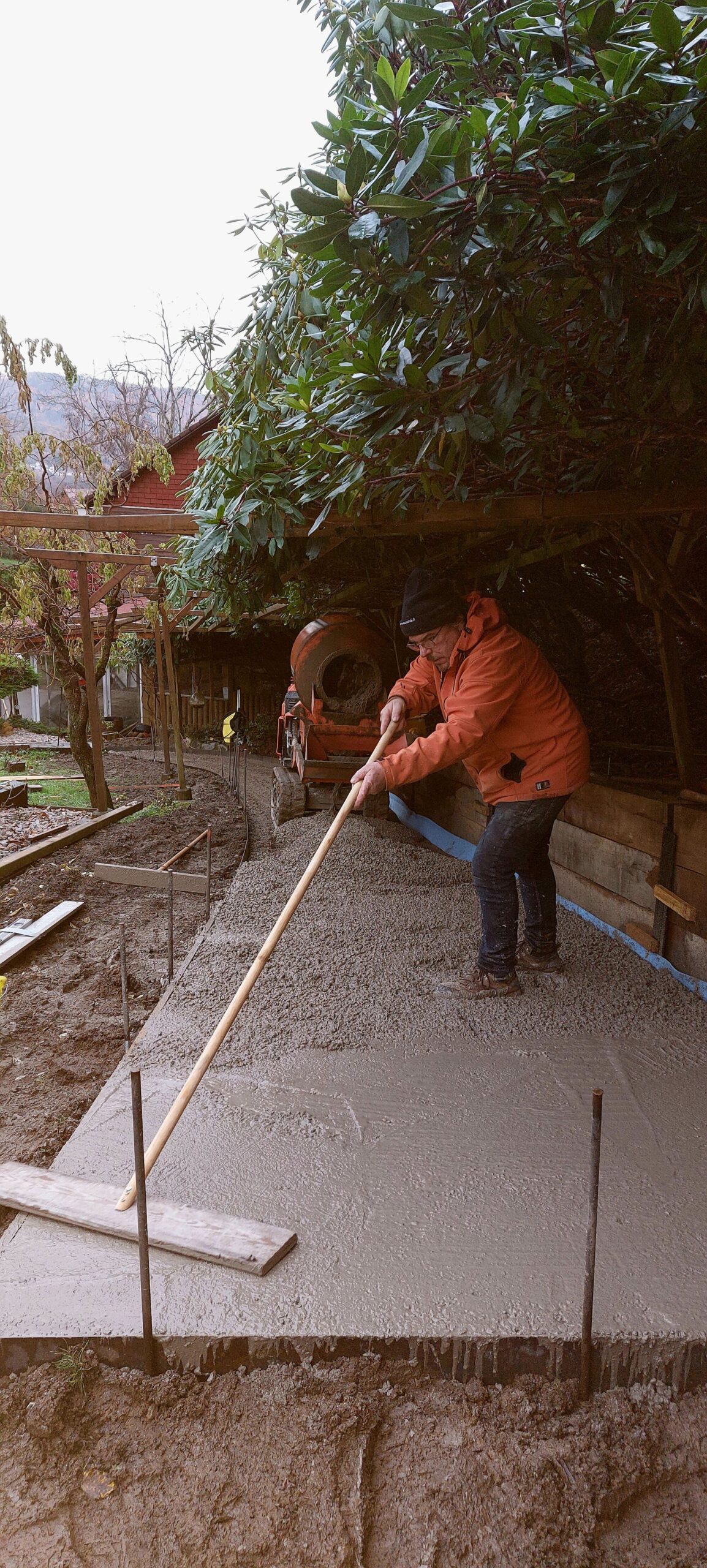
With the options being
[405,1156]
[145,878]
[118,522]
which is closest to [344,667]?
[118,522]

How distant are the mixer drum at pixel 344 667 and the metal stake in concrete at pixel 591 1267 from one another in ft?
21.4

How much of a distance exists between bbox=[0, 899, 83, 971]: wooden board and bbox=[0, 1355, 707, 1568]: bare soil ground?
317 cm

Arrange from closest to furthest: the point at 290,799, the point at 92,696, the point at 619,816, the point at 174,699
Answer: the point at 619,816
the point at 290,799
the point at 92,696
the point at 174,699

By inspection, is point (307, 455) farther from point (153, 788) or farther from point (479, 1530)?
point (153, 788)

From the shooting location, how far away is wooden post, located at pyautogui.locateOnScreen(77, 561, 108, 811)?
8.84 meters

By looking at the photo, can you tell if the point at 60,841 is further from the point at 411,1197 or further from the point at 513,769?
the point at 411,1197

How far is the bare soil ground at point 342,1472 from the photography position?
57.6 inches

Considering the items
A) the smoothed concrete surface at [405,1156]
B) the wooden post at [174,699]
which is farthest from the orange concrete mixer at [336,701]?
the smoothed concrete surface at [405,1156]

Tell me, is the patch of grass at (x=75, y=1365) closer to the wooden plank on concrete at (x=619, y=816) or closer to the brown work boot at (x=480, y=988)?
the brown work boot at (x=480, y=988)

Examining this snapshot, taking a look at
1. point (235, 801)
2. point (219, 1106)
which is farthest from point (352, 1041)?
point (235, 801)

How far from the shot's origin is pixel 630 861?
14.3 ft

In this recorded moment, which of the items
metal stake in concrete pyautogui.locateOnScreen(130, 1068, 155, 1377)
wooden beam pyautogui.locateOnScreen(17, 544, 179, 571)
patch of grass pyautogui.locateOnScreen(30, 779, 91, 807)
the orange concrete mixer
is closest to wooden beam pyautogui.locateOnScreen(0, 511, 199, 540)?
wooden beam pyautogui.locateOnScreen(17, 544, 179, 571)

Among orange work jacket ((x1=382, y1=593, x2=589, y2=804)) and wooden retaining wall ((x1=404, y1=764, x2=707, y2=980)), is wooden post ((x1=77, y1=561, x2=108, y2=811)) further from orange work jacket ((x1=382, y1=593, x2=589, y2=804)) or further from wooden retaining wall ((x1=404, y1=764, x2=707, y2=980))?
orange work jacket ((x1=382, y1=593, x2=589, y2=804))

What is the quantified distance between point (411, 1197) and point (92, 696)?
811 cm
